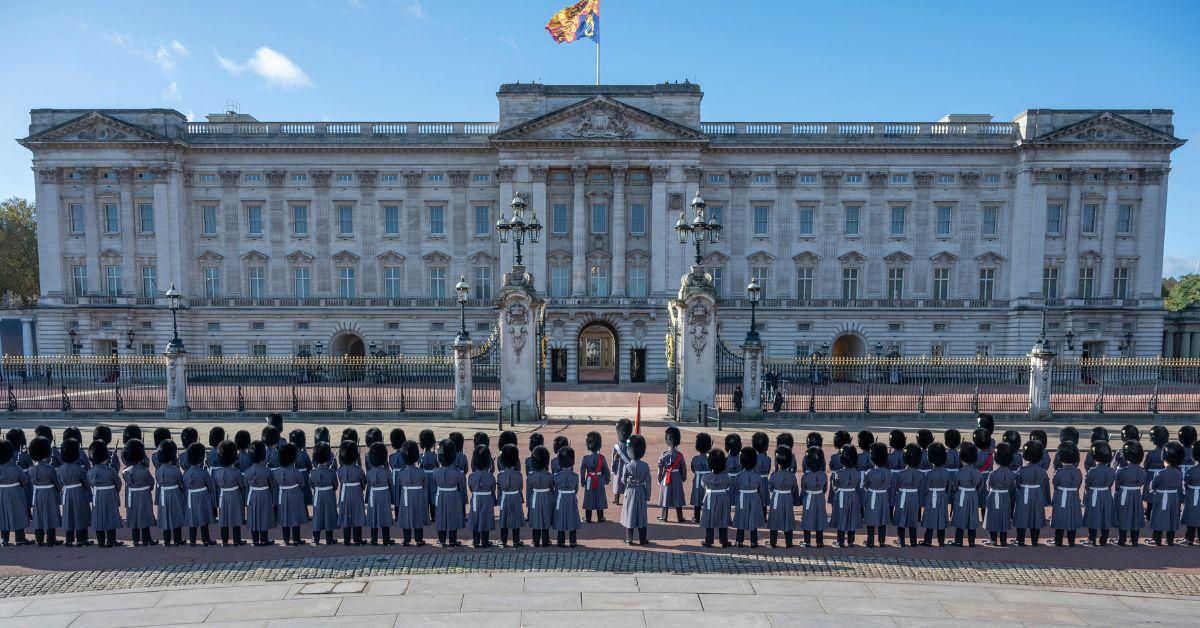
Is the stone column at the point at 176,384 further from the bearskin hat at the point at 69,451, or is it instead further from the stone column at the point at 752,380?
the stone column at the point at 752,380

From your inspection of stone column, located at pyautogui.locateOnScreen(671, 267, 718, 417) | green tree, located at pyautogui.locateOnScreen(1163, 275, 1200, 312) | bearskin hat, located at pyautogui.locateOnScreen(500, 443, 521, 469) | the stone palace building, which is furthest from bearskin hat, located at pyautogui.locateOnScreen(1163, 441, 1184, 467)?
green tree, located at pyautogui.locateOnScreen(1163, 275, 1200, 312)

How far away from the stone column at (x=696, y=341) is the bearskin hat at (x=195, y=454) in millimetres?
13828

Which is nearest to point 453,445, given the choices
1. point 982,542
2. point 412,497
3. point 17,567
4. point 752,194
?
point 412,497

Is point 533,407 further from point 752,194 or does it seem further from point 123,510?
point 752,194

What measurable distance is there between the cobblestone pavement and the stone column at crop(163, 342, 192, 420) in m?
15.1

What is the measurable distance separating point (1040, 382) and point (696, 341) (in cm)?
1194

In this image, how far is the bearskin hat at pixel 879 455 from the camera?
9.33m

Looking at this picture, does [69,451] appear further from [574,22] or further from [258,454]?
[574,22]

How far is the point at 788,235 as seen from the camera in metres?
39.2

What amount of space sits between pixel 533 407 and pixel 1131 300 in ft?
131

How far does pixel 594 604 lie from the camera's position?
24.6ft

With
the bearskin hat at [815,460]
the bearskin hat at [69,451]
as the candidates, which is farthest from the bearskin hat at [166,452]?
the bearskin hat at [815,460]

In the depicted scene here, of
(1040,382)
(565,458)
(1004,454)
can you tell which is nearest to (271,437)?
(565,458)

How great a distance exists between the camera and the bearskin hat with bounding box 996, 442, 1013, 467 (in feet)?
30.6
